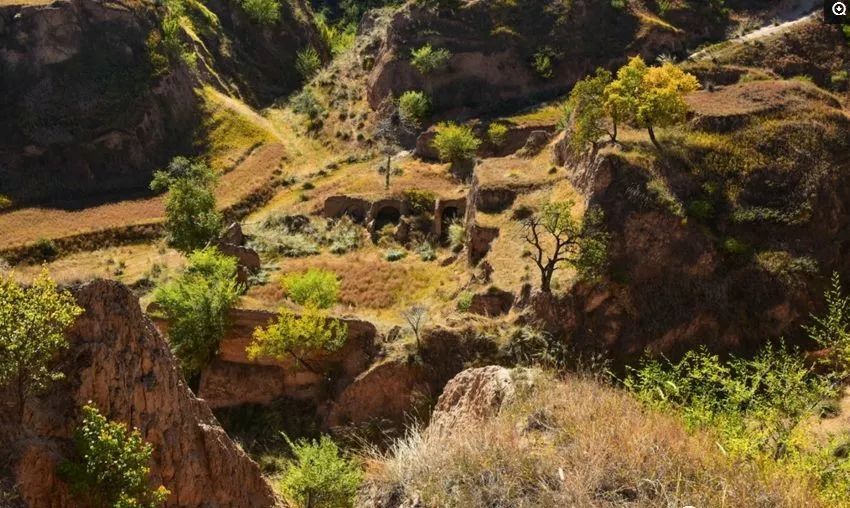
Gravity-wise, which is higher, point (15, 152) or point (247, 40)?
point (247, 40)

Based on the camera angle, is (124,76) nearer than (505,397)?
No

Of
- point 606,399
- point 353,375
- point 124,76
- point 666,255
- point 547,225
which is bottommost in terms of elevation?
point 353,375

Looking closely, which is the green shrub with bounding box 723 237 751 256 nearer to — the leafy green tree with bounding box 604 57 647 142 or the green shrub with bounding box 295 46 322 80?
the leafy green tree with bounding box 604 57 647 142

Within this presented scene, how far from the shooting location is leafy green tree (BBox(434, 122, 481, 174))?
6481 cm

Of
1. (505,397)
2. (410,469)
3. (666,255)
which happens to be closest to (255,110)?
(666,255)

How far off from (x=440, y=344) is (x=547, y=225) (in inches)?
347

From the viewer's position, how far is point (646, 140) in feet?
145

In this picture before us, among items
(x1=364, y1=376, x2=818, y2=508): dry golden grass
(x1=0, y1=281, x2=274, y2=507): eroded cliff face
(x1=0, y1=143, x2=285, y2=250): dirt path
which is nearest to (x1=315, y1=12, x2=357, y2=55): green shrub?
(x1=0, y1=143, x2=285, y2=250): dirt path

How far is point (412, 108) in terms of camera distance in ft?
245

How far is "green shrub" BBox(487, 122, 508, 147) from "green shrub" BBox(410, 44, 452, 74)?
13898mm

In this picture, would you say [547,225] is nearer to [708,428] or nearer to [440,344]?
[440,344]

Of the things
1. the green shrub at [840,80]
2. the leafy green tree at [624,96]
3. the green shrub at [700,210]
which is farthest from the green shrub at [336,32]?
the green shrub at [700,210]

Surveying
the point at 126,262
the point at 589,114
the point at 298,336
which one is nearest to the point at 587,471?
the point at 298,336

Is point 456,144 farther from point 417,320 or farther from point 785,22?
point 785,22
